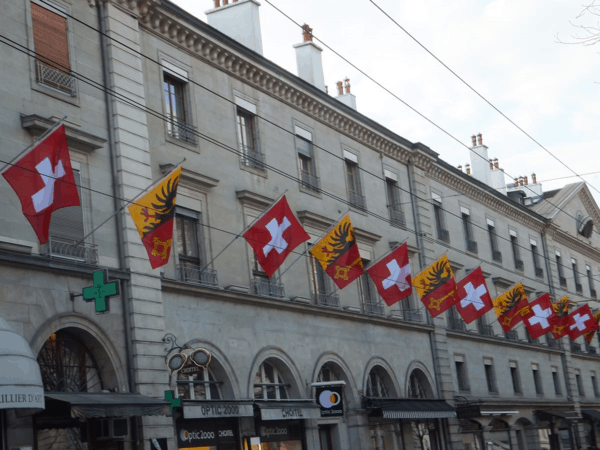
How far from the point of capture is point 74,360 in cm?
1855

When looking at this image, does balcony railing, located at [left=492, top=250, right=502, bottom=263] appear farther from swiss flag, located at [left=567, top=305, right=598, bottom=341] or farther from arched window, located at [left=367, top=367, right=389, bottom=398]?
arched window, located at [left=367, top=367, right=389, bottom=398]

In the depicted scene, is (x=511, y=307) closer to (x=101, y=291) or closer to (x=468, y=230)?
(x=468, y=230)

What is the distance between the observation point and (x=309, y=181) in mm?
28688

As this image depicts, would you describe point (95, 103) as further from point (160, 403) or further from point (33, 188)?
point (160, 403)

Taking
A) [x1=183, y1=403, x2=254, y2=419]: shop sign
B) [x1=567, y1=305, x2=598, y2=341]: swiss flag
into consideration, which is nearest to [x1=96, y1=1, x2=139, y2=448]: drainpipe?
[x1=183, y1=403, x2=254, y2=419]: shop sign

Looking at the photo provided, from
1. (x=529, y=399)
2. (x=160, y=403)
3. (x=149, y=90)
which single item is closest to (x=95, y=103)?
(x=149, y=90)

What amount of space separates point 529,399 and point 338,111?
1909cm

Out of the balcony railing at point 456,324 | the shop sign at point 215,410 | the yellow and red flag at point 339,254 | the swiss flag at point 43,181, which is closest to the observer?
the swiss flag at point 43,181

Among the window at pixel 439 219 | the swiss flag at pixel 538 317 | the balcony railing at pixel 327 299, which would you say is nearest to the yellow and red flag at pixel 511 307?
the swiss flag at pixel 538 317

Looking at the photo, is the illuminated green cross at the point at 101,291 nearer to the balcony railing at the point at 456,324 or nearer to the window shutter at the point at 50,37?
the window shutter at the point at 50,37

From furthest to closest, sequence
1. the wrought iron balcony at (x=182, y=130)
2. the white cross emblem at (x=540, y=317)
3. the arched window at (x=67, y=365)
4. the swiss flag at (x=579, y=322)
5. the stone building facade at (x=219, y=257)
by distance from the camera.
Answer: the swiss flag at (x=579, y=322) → the white cross emblem at (x=540, y=317) → the wrought iron balcony at (x=182, y=130) → the stone building facade at (x=219, y=257) → the arched window at (x=67, y=365)

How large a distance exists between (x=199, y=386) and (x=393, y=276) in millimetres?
7078

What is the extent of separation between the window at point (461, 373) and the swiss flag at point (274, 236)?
1587 cm

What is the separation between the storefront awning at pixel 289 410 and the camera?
2278 cm
